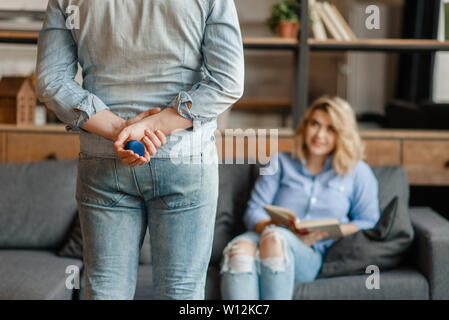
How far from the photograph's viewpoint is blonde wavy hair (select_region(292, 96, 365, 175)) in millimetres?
2225

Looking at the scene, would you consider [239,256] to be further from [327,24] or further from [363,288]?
[327,24]

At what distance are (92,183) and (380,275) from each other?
132 centimetres

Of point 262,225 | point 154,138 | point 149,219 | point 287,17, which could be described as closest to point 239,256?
point 262,225

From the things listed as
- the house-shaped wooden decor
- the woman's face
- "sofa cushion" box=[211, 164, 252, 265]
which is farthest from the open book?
the house-shaped wooden decor

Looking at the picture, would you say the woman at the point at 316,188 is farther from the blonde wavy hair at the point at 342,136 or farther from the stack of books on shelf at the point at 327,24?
the stack of books on shelf at the point at 327,24

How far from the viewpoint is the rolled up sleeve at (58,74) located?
39.4 inches

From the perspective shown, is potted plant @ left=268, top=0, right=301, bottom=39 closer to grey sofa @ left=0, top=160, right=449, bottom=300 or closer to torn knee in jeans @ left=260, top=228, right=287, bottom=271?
grey sofa @ left=0, top=160, right=449, bottom=300

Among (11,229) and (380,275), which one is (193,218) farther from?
(11,229)

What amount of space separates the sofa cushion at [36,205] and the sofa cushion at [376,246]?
1098 millimetres

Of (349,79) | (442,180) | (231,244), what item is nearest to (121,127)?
(231,244)

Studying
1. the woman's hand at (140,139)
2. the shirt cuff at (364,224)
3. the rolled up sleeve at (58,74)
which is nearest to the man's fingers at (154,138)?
the woman's hand at (140,139)

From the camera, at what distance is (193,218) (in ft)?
3.33

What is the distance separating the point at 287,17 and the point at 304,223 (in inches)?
43.2

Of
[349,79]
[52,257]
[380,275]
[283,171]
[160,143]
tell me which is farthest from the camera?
[349,79]
